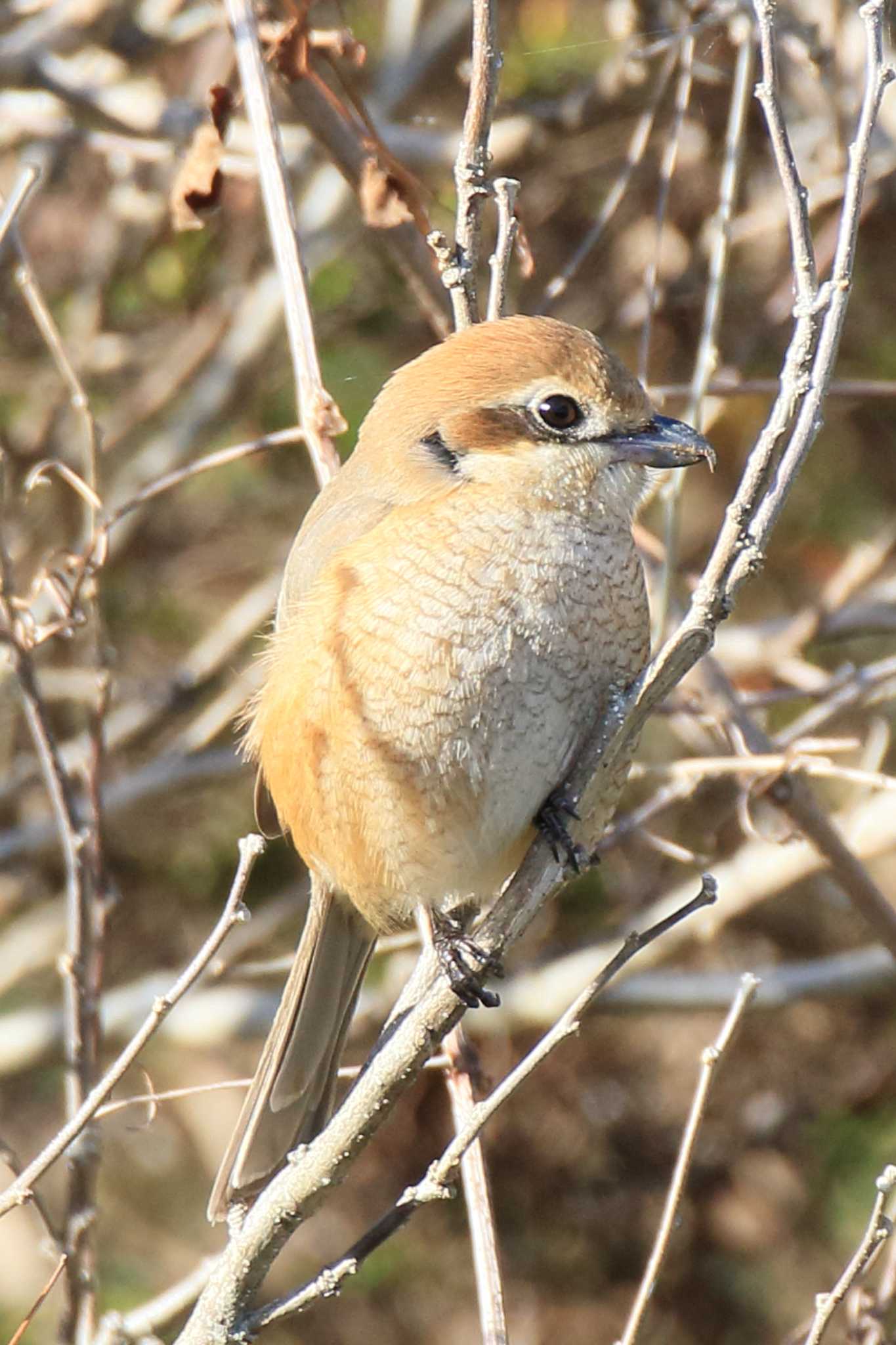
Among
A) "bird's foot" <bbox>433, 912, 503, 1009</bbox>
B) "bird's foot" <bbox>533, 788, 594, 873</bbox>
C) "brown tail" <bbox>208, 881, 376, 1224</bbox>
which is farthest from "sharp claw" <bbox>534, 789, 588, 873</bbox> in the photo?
"brown tail" <bbox>208, 881, 376, 1224</bbox>

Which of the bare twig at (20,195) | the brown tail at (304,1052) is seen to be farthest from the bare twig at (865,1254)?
the bare twig at (20,195)

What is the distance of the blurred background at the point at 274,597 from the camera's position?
4.16 m

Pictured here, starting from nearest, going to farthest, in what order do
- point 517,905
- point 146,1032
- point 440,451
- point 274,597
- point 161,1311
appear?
point 146,1032, point 517,905, point 161,1311, point 440,451, point 274,597

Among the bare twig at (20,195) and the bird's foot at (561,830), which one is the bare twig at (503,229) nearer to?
the bare twig at (20,195)

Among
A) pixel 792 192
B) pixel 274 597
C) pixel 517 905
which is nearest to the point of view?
pixel 792 192

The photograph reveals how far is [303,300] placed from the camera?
2.65m

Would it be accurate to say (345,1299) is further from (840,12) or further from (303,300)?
(840,12)

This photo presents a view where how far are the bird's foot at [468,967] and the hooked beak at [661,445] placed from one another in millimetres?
829

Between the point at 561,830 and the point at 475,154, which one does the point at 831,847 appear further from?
the point at 475,154

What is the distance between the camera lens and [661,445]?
2693 mm

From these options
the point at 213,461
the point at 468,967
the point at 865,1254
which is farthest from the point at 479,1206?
the point at 213,461

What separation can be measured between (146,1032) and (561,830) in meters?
0.91

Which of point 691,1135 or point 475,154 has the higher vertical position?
point 475,154

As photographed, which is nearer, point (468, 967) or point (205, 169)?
point (468, 967)
